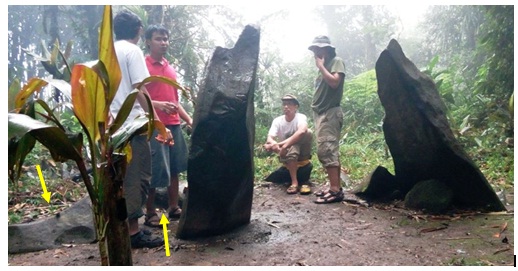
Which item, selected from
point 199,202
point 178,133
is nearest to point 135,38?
point 178,133

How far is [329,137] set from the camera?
Result: 15.0 feet

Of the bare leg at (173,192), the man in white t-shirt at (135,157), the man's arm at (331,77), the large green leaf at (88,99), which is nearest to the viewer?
the large green leaf at (88,99)

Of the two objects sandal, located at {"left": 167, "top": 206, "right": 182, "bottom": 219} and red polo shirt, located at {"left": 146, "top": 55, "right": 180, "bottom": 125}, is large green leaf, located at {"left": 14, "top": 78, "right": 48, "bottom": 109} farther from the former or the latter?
sandal, located at {"left": 167, "top": 206, "right": 182, "bottom": 219}

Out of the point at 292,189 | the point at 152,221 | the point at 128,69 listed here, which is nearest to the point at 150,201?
the point at 152,221

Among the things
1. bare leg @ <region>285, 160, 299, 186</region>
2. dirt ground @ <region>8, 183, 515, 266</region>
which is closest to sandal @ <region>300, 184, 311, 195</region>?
bare leg @ <region>285, 160, 299, 186</region>

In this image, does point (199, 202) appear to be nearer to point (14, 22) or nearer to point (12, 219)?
point (12, 219)

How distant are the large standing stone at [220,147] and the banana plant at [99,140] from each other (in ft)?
4.29

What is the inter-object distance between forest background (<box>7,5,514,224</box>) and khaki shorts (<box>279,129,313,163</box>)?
27.4 inches

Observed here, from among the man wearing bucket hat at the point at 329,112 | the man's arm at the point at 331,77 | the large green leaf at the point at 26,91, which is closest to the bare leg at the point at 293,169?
Answer: the man wearing bucket hat at the point at 329,112

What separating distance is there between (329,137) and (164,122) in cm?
Result: 187

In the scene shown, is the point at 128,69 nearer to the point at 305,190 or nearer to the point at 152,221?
the point at 152,221

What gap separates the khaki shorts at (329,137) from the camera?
4.52m

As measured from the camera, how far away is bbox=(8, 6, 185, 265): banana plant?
5.84 ft

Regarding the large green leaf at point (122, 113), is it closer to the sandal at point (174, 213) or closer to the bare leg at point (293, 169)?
the sandal at point (174, 213)
